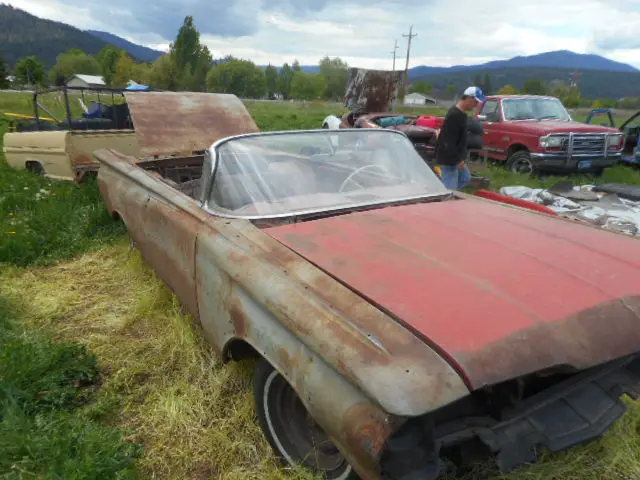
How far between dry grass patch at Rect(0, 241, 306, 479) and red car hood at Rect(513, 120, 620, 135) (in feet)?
25.1

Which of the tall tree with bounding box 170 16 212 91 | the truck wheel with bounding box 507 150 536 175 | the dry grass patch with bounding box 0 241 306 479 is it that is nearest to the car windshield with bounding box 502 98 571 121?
the truck wheel with bounding box 507 150 536 175

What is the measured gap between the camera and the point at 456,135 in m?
5.72

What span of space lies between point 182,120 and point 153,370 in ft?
10.7

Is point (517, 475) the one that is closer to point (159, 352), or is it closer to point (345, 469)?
point (345, 469)

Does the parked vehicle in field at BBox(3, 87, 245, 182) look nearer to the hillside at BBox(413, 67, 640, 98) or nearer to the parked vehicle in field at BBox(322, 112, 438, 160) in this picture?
the parked vehicle in field at BBox(322, 112, 438, 160)

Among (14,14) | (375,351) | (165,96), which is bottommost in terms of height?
(375,351)

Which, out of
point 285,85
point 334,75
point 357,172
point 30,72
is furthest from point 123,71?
point 357,172

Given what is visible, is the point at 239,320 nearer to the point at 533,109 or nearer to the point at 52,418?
the point at 52,418

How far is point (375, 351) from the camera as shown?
5.04ft

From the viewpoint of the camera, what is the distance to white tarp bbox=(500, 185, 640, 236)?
18.0 feet

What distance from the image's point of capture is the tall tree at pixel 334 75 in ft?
339

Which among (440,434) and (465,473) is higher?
(440,434)

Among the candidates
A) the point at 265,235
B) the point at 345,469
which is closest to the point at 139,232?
the point at 265,235

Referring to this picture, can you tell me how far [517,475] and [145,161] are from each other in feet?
12.1
